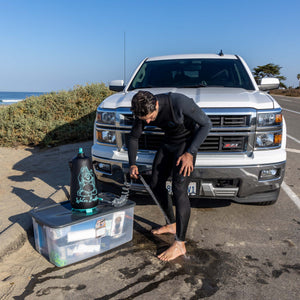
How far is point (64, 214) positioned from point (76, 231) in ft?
0.81

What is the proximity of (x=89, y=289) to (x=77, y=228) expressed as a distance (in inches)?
22.1

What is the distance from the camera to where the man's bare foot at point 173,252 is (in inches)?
124

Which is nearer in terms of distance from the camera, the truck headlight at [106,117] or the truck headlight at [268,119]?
the truck headlight at [268,119]

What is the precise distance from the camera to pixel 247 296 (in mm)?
2580

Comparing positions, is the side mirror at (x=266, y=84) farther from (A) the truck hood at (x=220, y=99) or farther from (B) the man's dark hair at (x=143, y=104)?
(B) the man's dark hair at (x=143, y=104)

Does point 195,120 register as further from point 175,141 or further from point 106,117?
point 106,117

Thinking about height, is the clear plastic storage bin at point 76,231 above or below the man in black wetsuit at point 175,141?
below

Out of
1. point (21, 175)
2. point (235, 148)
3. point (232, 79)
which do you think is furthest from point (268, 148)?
point (21, 175)

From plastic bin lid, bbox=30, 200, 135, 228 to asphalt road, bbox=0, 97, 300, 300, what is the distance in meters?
0.43

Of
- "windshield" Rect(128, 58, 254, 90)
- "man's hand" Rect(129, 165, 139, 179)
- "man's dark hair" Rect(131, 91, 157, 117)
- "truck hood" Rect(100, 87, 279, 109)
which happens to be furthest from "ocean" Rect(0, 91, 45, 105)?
"man's dark hair" Rect(131, 91, 157, 117)

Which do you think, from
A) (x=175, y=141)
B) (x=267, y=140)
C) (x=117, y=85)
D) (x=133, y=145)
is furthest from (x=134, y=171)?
(x=117, y=85)

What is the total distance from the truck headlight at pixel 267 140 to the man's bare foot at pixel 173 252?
141 centimetres

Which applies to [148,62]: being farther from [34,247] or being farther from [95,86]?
[95,86]

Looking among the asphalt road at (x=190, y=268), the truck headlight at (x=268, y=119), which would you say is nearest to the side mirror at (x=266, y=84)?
the truck headlight at (x=268, y=119)
